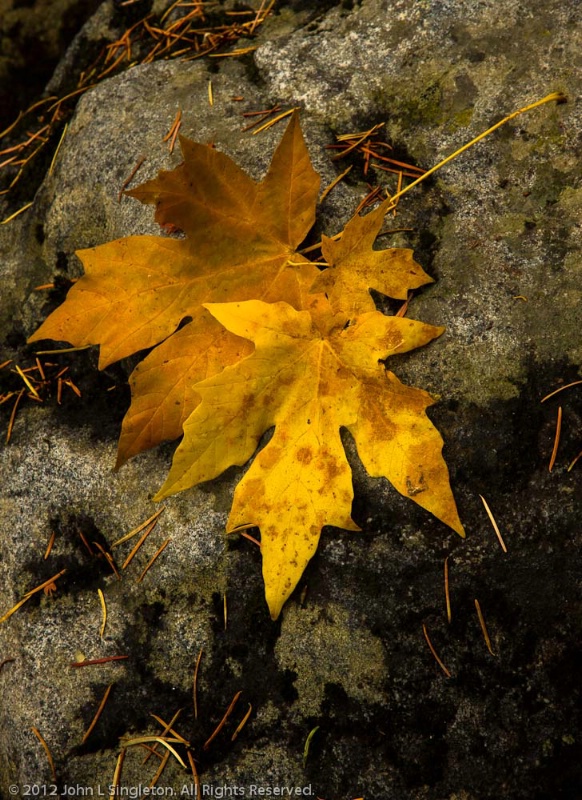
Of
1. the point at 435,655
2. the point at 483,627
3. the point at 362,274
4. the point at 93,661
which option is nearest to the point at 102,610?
the point at 93,661

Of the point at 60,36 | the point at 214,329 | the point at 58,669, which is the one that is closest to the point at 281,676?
the point at 58,669

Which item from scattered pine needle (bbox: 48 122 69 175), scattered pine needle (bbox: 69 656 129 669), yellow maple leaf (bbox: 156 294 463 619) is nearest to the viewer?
yellow maple leaf (bbox: 156 294 463 619)

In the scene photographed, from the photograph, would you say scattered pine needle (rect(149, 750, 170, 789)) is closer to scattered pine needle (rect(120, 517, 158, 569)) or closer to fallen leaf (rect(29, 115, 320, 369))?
scattered pine needle (rect(120, 517, 158, 569))

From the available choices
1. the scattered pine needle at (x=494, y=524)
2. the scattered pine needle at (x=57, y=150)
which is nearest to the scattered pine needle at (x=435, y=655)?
the scattered pine needle at (x=494, y=524)

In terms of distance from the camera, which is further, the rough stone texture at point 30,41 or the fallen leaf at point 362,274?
the rough stone texture at point 30,41

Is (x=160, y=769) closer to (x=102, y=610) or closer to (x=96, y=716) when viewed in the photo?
(x=96, y=716)

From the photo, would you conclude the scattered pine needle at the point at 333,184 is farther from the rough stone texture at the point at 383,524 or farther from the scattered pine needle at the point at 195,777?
the scattered pine needle at the point at 195,777

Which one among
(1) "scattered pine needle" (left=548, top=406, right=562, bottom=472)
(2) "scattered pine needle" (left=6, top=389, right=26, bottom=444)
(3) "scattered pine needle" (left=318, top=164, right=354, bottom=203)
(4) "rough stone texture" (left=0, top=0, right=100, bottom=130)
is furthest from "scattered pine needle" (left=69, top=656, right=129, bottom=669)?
(4) "rough stone texture" (left=0, top=0, right=100, bottom=130)
